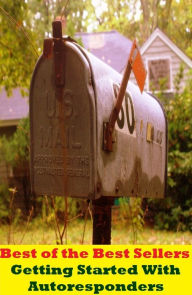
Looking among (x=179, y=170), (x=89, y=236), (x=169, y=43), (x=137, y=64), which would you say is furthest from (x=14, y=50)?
(x=169, y=43)

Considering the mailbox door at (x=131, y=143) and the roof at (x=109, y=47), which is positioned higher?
the roof at (x=109, y=47)

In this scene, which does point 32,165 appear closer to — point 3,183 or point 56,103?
point 56,103

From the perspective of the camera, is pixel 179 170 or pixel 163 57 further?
pixel 163 57

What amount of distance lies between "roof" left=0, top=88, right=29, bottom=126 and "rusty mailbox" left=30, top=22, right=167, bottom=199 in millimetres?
9059

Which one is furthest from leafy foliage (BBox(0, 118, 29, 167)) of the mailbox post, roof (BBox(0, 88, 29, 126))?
the mailbox post

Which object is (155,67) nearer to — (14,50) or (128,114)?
(14,50)

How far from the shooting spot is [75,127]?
1658mm

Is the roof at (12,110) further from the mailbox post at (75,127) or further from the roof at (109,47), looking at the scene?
the mailbox post at (75,127)

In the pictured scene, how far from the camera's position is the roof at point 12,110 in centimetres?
1097

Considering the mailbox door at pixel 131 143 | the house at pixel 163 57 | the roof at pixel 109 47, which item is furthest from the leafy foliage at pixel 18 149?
the mailbox door at pixel 131 143

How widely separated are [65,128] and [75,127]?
45 mm

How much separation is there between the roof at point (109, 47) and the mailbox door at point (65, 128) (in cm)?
1047

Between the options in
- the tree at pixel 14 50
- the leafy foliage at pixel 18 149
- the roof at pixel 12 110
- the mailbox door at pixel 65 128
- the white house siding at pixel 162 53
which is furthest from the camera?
the white house siding at pixel 162 53

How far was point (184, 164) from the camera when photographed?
655cm
